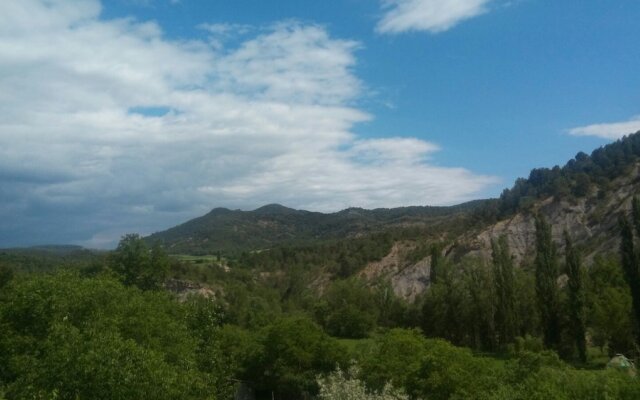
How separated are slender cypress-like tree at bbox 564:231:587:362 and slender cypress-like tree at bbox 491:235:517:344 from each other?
8414mm

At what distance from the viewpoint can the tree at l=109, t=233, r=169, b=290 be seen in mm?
Answer: 53781

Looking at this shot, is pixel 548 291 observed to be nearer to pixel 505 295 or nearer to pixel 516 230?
pixel 505 295

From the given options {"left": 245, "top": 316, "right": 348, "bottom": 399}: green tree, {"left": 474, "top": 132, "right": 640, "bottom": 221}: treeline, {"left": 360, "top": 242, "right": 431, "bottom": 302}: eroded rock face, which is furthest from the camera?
{"left": 360, "top": 242, "right": 431, "bottom": 302}: eroded rock face

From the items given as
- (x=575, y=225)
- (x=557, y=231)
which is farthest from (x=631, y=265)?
(x=557, y=231)

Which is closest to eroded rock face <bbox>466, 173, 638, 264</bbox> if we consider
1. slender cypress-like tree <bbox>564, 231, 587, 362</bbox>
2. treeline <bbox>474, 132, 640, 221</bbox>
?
treeline <bbox>474, 132, 640, 221</bbox>

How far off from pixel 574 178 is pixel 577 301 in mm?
64257

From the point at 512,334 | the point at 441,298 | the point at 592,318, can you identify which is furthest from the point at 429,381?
the point at 441,298

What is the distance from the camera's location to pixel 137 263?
177 ft

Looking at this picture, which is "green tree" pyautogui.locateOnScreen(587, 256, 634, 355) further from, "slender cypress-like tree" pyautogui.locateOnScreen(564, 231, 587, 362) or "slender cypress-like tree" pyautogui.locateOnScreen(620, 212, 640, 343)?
"slender cypress-like tree" pyautogui.locateOnScreen(620, 212, 640, 343)

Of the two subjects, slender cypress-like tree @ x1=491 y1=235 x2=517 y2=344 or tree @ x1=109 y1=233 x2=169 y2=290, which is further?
slender cypress-like tree @ x1=491 y1=235 x2=517 y2=344

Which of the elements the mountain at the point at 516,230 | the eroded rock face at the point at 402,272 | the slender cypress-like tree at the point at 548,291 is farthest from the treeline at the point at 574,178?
the slender cypress-like tree at the point at 548,291

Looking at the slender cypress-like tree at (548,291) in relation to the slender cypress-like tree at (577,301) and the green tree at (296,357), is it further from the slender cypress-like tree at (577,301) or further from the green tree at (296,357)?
the green tree at (296,357)

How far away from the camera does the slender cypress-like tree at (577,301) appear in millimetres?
52312

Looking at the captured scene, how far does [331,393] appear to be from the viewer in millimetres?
20578
